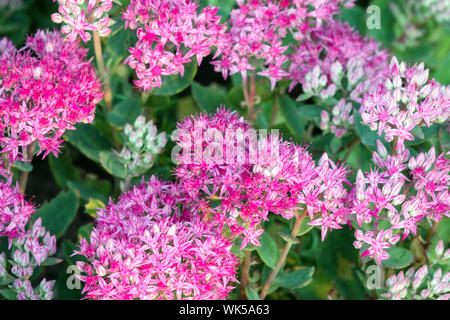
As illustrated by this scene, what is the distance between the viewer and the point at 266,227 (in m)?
1.41

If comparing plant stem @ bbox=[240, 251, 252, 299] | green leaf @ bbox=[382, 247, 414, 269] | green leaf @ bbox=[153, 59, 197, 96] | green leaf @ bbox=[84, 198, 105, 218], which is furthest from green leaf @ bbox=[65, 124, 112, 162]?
green leaf @ bbox=[382, 247, 414, 269]

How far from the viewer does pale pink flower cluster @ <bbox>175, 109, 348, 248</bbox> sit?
109cm

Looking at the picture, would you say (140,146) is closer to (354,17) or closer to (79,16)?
(79,16)

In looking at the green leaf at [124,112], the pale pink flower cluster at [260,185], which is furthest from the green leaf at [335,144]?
the green leaf at [124,112]

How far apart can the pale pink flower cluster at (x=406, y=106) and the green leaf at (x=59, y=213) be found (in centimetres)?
75

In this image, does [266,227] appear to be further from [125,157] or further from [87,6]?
[87,6]

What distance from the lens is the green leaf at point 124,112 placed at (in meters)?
1.45

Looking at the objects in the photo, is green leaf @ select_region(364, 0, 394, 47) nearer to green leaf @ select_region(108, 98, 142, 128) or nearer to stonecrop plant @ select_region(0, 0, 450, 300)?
stonecrop plant @ select_region(0, 0, 450, 300)

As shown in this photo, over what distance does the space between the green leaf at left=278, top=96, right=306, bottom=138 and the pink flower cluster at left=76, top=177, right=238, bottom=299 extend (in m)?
0.54

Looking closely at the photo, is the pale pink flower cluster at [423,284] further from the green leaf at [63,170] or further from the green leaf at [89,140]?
the green leaf at [63,170]

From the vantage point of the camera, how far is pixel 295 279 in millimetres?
1255

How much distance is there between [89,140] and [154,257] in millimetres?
559

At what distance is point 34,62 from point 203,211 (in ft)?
1.63
